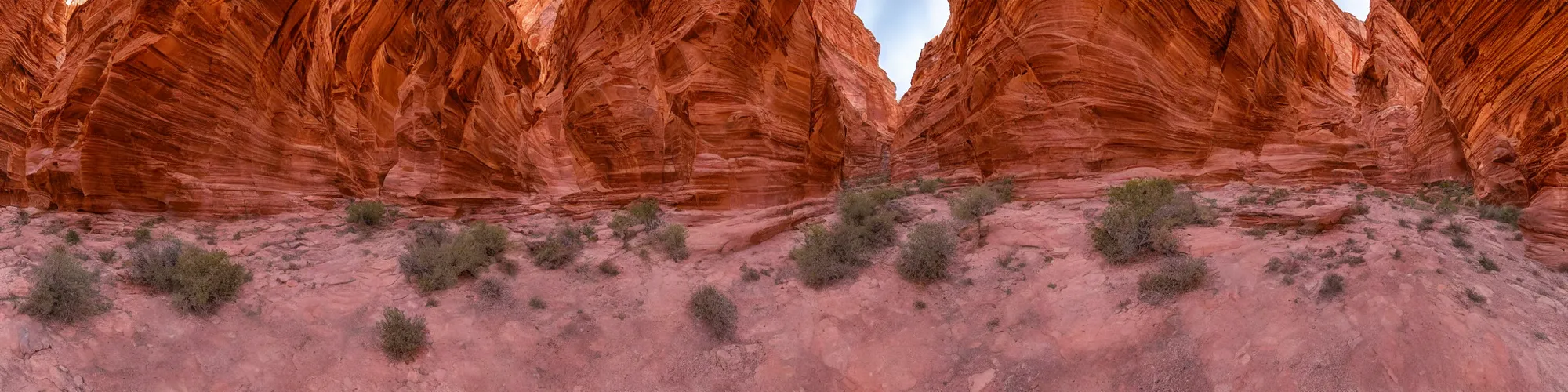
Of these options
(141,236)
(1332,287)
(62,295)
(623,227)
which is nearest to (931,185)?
(623,227)

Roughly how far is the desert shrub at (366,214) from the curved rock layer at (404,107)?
1.58m

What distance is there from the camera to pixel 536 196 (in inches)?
721

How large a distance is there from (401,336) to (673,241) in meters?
5.69

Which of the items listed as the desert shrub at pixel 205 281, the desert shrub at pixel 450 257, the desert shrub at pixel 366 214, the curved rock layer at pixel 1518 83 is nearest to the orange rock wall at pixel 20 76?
the desert shrub at pixel 366 214

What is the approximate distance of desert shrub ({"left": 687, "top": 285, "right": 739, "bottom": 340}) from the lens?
439 inches

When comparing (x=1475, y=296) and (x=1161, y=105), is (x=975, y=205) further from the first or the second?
(x=1475, y=296)

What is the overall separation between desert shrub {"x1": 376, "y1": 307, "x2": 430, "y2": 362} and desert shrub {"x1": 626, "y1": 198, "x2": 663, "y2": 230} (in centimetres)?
601

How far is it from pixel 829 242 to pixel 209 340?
10.4 meters

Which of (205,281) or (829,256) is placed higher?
(205,281)

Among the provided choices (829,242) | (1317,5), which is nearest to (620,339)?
(829,242)

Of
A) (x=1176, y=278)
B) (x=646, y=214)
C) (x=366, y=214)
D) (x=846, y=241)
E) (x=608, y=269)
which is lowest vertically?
(x=1176, y=278)

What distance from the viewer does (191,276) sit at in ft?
31.7

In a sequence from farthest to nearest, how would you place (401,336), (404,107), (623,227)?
(404,107)
(623,227)
(401,336)

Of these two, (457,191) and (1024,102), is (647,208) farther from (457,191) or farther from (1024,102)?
(1024,102)
